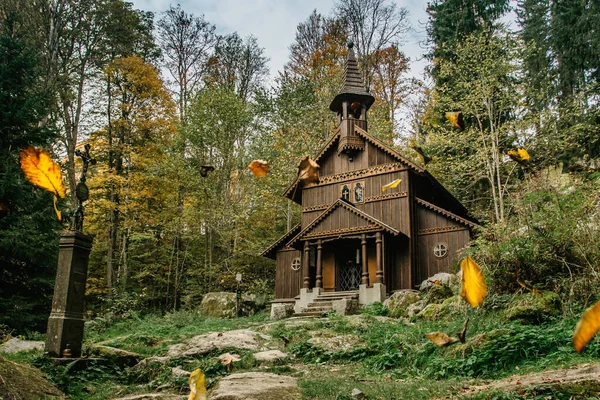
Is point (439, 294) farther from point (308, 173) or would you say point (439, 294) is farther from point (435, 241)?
point (308, 173)

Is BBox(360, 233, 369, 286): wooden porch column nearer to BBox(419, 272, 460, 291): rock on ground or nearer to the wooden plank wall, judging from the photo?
BBox(419, 272, 460, 291): rock on ground

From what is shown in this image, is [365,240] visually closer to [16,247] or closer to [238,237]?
[238,237]

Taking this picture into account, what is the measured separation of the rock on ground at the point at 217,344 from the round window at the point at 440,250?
1022cm

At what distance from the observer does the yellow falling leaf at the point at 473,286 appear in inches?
380

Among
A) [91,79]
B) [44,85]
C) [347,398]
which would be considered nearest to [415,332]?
[347,398]

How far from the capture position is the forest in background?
1596 cm

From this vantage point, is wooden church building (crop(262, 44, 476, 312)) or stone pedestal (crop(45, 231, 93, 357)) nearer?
stone pedestal (crop(45, 231, 93, 357))

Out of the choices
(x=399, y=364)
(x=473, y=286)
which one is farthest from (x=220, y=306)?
(x=399, y=364)

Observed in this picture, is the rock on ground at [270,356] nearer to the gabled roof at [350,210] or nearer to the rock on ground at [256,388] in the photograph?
the rock on ground at [256,388]

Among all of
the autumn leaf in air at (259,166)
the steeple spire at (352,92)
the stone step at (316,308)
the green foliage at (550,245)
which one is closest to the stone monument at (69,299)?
the autumn leaf in air at (259,166)

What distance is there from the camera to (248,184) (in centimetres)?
2786

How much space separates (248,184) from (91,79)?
1005 cm

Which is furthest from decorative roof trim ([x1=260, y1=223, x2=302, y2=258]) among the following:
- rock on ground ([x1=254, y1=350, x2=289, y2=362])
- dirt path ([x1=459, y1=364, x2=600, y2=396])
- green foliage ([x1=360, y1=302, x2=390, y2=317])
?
dirt path ([x1=459, y1=364, x2=600, y2=396])

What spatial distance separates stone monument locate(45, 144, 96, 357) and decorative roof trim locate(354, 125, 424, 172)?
47.3 ft
